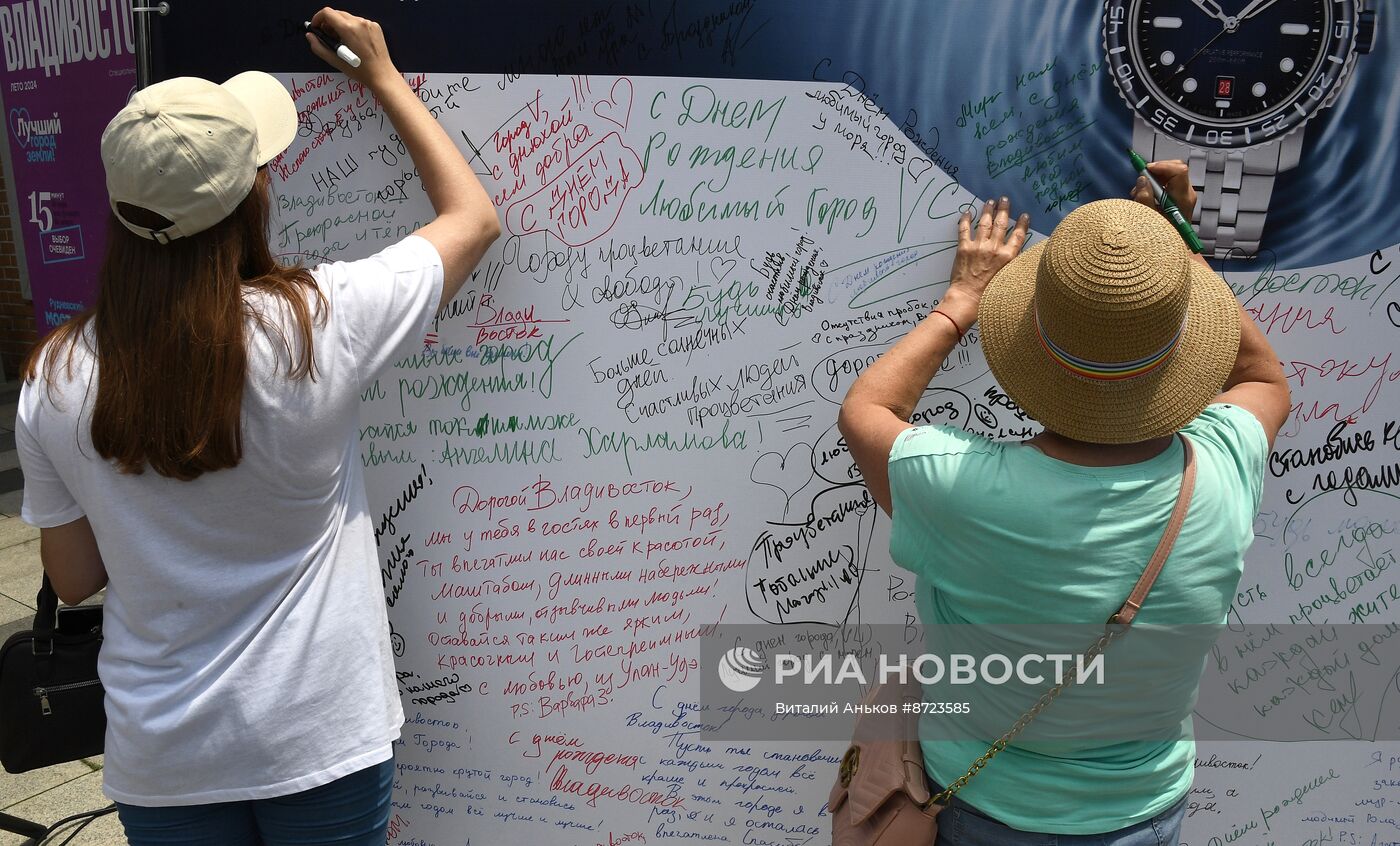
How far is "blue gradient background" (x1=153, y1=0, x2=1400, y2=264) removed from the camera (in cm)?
216

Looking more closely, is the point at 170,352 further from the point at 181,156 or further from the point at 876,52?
the point at 876,52

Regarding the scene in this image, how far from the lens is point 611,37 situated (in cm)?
219

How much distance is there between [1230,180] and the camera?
2227 millimetres

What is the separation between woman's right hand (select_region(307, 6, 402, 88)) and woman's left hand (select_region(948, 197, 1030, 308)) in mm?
1281

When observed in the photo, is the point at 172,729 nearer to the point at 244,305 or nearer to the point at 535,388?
the point at 244,305

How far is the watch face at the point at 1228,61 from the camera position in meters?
2.12

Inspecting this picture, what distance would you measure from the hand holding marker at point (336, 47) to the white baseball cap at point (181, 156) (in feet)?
1.69

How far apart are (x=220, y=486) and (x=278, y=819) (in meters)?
0.63

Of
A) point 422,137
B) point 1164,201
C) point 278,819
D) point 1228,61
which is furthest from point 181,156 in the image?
point 1228,61

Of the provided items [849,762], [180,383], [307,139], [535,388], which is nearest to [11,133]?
[307,139]

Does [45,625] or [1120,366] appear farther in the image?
[45,625]

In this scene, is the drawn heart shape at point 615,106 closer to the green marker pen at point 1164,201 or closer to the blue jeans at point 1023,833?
the green marker pen at point 1164,201

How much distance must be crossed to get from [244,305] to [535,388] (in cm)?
86

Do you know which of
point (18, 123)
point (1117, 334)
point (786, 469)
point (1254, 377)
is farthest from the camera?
point (18, 123)
